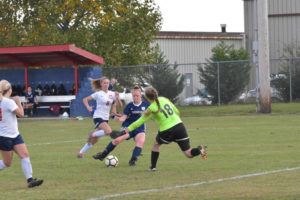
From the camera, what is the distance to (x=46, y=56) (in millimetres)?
33469

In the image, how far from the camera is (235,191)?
8.54 metres

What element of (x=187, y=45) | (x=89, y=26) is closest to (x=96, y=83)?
(x=89, y=26)

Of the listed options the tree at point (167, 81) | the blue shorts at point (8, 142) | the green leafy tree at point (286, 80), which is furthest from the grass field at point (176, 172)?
the tree at point (167, 81)

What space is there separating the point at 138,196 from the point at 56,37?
3158cm

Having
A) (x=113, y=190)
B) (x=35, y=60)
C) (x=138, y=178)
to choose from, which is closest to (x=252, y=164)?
(x=138, y=178)

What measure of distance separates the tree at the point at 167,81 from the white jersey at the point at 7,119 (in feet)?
85.7

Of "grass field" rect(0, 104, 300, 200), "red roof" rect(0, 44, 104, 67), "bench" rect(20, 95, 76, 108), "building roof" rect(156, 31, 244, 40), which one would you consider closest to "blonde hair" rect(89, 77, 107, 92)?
"grass field" rect(0, 104, 300, 200)

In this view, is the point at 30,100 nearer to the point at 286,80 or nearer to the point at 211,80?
the point at 211,80

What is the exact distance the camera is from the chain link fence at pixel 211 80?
109ft

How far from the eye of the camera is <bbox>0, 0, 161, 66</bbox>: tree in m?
39.2

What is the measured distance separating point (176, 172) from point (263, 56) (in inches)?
733

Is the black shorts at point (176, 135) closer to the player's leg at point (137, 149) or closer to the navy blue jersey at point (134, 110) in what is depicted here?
the player's leg at point (137, 149)

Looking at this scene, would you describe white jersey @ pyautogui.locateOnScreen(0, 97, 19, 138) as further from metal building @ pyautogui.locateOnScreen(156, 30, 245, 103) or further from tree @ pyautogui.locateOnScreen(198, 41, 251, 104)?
metal building @ pyautogui.locateOnScreen(156, 30, 245, 103)

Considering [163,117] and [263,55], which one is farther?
[263,55]
